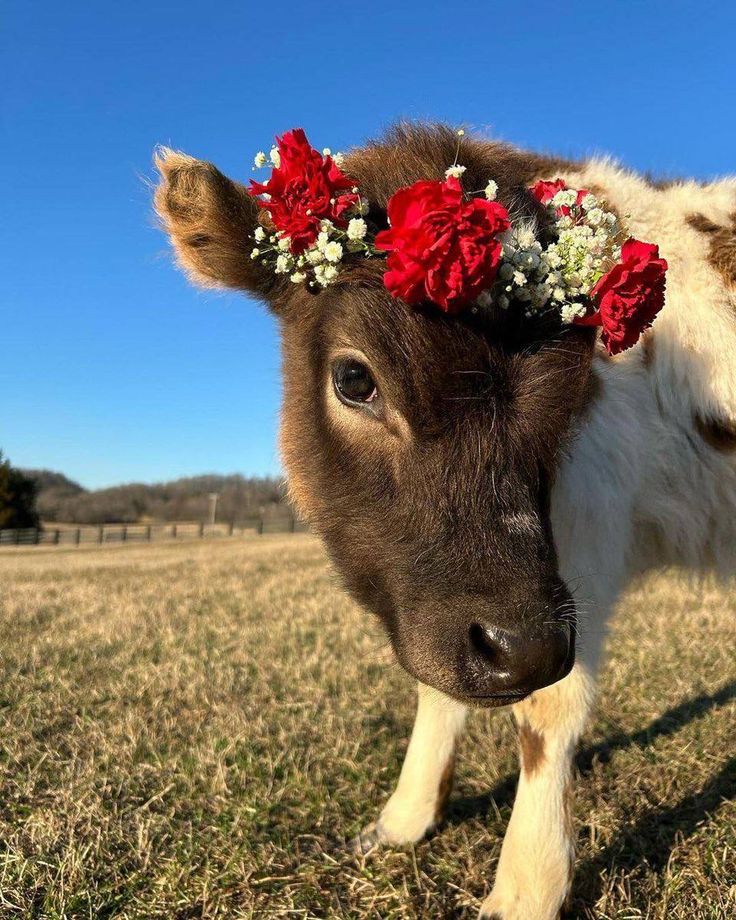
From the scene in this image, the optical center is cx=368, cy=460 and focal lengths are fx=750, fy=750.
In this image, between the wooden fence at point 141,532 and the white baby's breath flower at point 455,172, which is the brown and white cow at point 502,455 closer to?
the white baby's breath flower at point 455,172

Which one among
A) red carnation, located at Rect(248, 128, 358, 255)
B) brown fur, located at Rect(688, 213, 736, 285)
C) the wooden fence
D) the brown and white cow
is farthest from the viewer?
the wooden fence

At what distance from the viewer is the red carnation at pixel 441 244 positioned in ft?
8.34

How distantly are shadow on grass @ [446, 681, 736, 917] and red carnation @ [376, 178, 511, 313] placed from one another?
8.46 feet

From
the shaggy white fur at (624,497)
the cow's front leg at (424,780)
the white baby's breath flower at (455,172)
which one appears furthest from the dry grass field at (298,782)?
the white baby's breath flower at (455,172)

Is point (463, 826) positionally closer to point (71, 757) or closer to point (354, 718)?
point (354, 718)

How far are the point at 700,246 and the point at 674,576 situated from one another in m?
2.05

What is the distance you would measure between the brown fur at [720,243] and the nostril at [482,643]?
260 centimetres

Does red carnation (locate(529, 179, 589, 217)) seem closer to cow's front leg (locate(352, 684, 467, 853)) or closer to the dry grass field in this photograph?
the dry grass field

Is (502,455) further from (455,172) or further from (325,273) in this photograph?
(455,172)

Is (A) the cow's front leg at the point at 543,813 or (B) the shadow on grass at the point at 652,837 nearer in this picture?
(A) the cow's front leg at the point at 543,813

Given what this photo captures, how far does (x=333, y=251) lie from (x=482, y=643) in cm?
155

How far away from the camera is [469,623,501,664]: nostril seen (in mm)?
2412

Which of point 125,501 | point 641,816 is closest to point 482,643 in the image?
point 641,816

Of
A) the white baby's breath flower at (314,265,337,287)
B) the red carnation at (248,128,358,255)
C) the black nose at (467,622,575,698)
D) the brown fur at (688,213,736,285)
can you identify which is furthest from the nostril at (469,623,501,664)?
the brown fur at (688,213,736,285)
